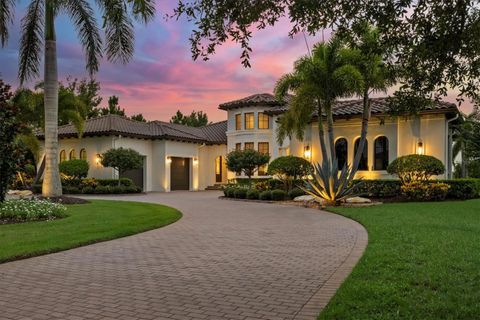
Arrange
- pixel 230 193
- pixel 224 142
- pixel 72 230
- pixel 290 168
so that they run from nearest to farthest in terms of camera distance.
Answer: pixel 72 230 → pixel 290 168 → pixel 230 193 → pixel 224 142

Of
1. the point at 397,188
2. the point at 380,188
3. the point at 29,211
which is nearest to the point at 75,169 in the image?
the point at 29,211

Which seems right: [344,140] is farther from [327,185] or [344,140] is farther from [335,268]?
[335,268]

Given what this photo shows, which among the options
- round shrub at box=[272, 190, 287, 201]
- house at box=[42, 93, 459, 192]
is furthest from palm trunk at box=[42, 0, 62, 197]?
house at box=[42, 93, 459, 192]

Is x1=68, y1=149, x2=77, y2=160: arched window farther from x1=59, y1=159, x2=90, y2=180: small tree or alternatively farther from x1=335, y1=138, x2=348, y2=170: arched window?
x1=335, y1=138, x2=348, y2=170: arched window

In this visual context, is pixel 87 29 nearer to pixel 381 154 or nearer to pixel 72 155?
pixel 381 154

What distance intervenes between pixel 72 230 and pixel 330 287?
23.6 feet

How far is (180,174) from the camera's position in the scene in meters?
36.2

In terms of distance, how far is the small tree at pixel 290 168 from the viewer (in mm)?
22984

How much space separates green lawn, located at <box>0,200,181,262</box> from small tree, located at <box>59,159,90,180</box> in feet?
50.2

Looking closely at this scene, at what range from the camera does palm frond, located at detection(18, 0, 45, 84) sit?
18922 mm

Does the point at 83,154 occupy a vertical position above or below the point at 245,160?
above

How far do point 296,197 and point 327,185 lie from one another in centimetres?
352

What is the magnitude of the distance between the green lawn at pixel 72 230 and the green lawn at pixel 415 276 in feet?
18.4

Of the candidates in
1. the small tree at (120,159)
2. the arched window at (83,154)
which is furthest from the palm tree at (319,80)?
the arched window at (83,154)
